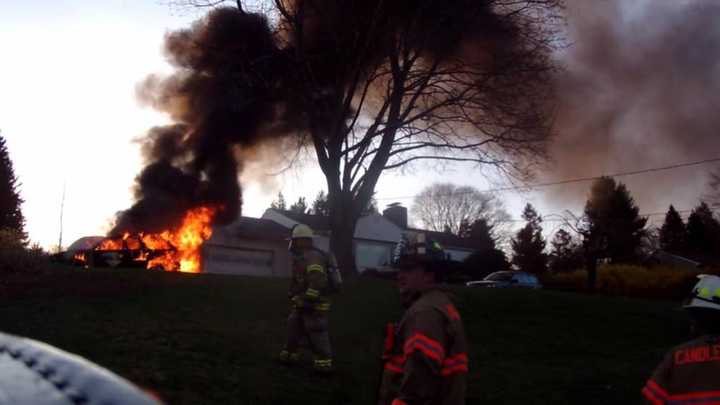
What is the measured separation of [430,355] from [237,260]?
1250 inches

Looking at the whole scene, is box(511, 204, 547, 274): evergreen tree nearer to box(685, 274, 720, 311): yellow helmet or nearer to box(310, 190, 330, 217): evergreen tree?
box(310, 190, 330, 217): evergreen tree

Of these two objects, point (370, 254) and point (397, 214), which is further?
point (397, 214)

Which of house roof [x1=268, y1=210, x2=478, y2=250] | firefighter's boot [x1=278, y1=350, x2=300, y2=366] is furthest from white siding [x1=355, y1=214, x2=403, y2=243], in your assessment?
firefighter's boot [x1=278, y1=350, x2=300, y2=366]

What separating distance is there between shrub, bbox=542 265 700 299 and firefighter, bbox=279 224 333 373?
860 inches

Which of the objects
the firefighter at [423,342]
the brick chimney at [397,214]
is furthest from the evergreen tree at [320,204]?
the firefighter at [423,342]

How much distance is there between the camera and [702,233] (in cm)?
5206

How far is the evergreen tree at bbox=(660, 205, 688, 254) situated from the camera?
54094mm

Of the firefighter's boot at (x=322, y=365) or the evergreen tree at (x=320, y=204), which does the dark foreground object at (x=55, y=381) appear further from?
the evergreen tree at (x=320, y=204)

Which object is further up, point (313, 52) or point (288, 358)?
point (313, 52)

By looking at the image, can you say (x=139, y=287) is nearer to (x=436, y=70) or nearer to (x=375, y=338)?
(x=375, y=338)

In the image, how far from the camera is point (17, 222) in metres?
30.8

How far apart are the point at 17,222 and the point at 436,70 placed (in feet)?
62.5

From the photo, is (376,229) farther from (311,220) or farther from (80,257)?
(80,257)

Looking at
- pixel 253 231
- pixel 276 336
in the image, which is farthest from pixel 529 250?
pixel 276 336
